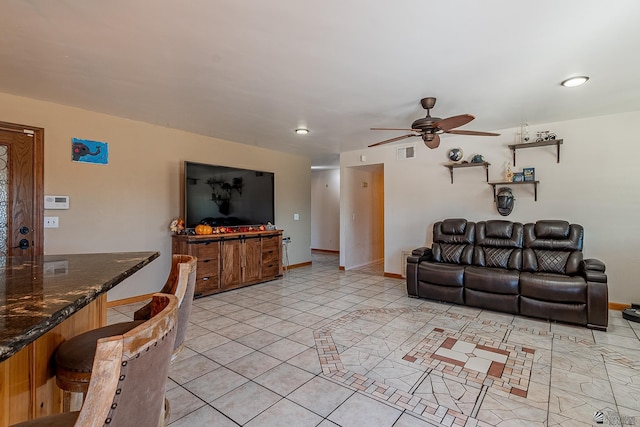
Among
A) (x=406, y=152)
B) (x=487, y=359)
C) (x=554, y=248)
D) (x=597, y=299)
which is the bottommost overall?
(x=487, y=359)

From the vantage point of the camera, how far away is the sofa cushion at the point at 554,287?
3281mm

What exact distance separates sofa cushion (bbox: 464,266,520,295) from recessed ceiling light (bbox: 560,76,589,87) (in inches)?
82.5

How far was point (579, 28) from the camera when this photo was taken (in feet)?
6.88

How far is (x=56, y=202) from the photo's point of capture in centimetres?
359

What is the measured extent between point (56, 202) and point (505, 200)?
5841mm

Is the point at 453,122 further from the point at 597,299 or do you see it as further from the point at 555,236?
the point at 597,299

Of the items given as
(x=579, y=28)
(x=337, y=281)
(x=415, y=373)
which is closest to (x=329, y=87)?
(x=579, y=28)

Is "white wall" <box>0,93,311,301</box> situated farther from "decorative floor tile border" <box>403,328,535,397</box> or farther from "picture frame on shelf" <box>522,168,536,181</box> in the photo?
"picture frame on shelf" <box>522,168,536,181</box>

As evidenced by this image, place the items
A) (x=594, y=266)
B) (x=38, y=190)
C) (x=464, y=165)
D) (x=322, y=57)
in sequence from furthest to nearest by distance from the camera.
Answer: (x=464, y=165) < (x=38, y=190) < (x=594, y=266) < (x=322, y=57)

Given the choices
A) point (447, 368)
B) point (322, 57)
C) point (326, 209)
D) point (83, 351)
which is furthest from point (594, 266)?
point (326, 209)

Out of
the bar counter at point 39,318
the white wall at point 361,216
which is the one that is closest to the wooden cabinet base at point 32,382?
the bar counter at point 39,318

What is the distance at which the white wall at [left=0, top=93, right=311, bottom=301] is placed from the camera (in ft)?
11.7

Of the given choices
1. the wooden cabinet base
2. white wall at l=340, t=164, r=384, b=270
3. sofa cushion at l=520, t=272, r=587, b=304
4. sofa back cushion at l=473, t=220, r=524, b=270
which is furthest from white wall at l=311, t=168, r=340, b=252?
the wooden cabinet base

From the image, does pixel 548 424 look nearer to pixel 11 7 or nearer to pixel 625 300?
pixel 625 300
